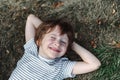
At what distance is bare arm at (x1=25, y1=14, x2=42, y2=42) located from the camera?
14.7 ft

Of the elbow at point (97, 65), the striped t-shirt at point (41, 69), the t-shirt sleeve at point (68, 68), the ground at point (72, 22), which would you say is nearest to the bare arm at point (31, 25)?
the striped t-shirt at point (41, 69)

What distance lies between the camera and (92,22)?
4.86 meters

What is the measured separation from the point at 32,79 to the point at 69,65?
0.46 metres

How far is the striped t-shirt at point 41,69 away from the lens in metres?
4.24

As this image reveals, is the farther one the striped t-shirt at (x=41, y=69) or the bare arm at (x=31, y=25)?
the bare arm at (x=31, y=25)

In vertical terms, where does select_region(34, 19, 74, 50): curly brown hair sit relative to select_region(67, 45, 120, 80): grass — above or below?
above

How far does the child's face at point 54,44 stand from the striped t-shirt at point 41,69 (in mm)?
136

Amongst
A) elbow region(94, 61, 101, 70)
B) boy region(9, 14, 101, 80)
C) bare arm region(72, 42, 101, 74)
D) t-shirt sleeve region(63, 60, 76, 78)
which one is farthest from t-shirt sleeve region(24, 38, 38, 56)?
elbow region(94, 61, 101, 70)

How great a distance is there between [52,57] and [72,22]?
0.87 m

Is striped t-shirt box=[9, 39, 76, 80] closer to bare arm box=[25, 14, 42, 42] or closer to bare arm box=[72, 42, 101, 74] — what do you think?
bare arm box=[72, 42, 101, 74]

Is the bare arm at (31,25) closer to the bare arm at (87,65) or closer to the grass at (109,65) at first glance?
the bare arm at (87,65)

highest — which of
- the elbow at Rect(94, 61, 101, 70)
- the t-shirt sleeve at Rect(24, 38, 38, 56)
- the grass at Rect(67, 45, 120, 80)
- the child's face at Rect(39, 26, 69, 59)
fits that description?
the child's face at Rect(39, 26, 69, 59)

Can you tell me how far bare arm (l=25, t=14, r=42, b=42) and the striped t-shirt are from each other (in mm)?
249

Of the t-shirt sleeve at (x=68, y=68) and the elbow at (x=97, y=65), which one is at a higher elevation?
the elbow at (x=97, y=65)
